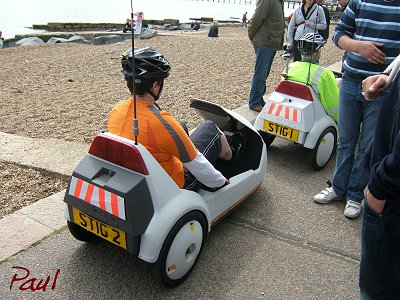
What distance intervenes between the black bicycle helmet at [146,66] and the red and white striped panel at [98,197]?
0.69m

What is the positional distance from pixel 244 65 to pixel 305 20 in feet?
15.5

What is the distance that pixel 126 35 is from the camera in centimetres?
2084

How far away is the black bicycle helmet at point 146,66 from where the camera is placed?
2537 mm

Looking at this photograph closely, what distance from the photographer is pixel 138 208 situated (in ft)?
7.55

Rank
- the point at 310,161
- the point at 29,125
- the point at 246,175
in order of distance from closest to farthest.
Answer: the point at 246,175 < the point at 310,161 < the point at 29,125

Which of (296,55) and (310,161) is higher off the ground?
(296,55)

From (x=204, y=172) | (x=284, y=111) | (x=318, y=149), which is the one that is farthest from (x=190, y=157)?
(x=318, y=149)

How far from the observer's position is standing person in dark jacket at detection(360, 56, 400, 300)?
142 cm

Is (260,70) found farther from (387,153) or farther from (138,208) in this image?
(387,153)

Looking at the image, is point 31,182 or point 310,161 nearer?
point 31,182

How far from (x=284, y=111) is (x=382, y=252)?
108 inches

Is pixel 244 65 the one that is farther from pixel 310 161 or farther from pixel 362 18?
pixel 362 18

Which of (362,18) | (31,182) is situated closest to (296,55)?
(362,18)

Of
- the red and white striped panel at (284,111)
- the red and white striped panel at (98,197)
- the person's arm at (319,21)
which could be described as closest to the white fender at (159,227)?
the red and white striped panel at (98,197)
